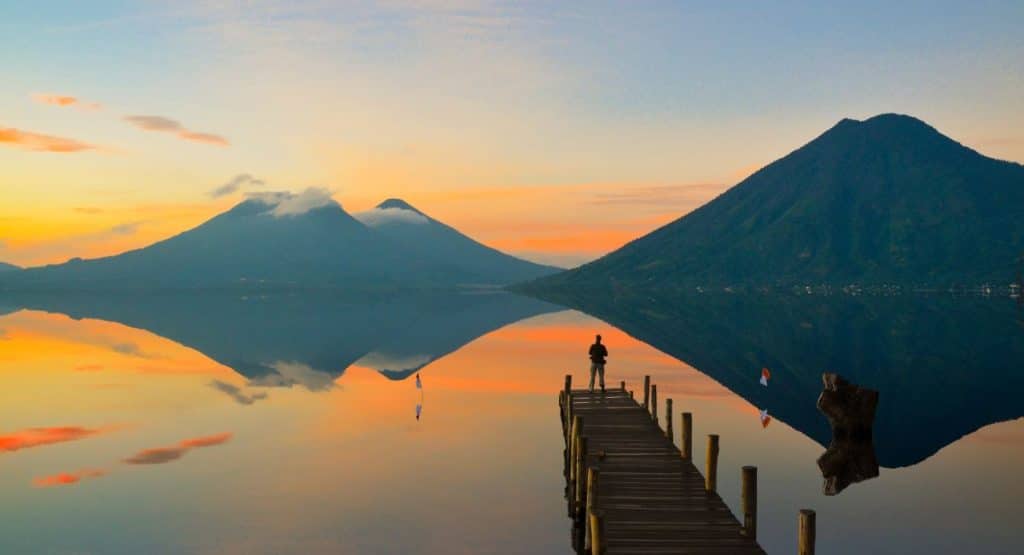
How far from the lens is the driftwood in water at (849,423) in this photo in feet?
66.9

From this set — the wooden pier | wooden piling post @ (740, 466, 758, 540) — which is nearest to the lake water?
the wooden pier

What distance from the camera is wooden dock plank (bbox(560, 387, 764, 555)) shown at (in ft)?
69.7

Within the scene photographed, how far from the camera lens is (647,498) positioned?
24984 mm

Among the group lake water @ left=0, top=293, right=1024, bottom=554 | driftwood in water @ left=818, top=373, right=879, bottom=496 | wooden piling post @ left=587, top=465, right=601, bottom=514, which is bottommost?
lake water @ left=0, top=293, right=1024, bottom=554

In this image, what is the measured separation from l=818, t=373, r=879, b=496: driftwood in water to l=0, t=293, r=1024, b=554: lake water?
4.27m

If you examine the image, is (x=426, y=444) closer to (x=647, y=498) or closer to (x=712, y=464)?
(x=647, y=498)

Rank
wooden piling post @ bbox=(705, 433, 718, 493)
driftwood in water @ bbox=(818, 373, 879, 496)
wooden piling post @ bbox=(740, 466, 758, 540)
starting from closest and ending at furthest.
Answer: driftwood in water @ bbox=(818, 373, 879, 496), wooden piling post @ bbox=(740, 466, 758, 540), wooden piling post @ bbox=(705, 433, 718, 493)

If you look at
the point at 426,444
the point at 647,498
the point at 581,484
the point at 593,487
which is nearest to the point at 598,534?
the point at 593,487

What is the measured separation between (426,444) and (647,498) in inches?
683

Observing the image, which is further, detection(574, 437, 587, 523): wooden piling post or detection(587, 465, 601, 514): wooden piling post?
detection(574, 437, 587, 523): wooden piling post

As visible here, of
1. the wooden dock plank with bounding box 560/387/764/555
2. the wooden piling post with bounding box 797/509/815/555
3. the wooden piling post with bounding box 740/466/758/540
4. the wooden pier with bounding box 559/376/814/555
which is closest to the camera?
the wooden piling post with bounding box 797/509/815/555

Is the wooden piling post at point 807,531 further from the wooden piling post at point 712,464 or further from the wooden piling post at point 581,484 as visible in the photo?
the wooden piling post at point 581,484

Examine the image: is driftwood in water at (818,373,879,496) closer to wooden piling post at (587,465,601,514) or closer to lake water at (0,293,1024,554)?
lake water at (0,293,1024,554)

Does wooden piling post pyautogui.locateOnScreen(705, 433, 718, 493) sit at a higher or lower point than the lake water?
higher
